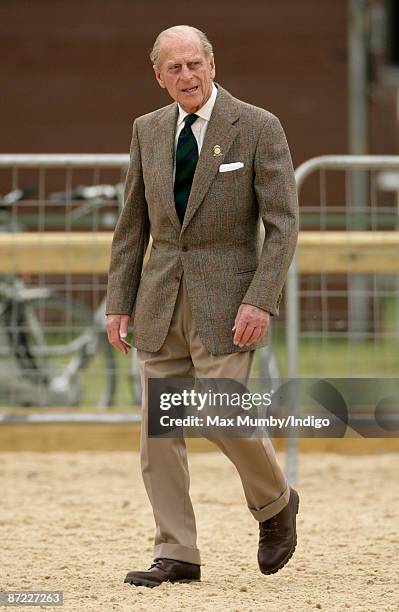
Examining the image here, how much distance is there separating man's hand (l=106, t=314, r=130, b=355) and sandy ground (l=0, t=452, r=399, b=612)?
0.75 meters

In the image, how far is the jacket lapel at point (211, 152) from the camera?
15.1 feet

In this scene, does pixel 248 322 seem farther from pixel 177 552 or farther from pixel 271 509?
pixel 177 552

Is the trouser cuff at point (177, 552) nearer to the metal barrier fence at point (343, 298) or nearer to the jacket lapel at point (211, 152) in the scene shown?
the jacket lapel at point (211, 152)

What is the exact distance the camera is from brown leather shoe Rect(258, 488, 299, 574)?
4746mm

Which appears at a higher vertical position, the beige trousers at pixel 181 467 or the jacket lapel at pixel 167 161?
the jacket lapel at pixel 167 161

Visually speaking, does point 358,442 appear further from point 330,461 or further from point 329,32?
point 329,32

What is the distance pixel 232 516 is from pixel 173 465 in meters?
1.48

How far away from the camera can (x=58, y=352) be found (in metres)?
7.89

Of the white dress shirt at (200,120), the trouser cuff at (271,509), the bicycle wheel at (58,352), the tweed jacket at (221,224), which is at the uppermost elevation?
the white dress shirt at (200,120)

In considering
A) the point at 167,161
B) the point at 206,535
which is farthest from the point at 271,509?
the point at 167,161

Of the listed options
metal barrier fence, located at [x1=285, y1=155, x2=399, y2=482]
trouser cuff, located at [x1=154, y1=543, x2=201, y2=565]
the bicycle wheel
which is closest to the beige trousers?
trouser cuff, located at [x1=154, y1=543, x2=201, y2=565]

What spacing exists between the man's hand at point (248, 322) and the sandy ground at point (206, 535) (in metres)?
0.78

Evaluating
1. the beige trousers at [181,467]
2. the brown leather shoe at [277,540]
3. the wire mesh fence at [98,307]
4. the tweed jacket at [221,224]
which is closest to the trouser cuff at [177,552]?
the beige trousers at [181,467]

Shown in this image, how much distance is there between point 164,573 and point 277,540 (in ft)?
1.22
